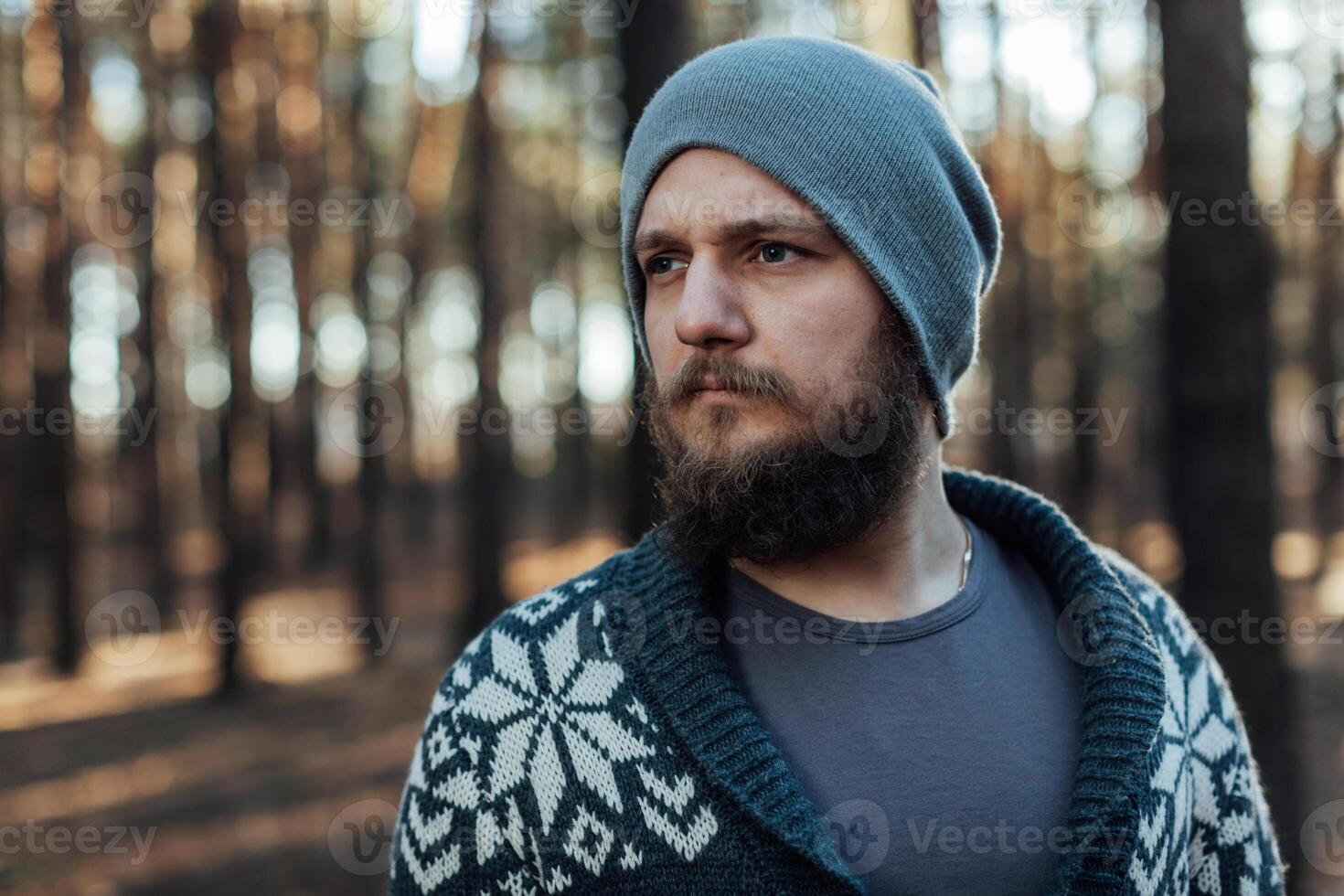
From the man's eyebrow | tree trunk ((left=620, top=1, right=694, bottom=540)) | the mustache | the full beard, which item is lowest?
the full beard

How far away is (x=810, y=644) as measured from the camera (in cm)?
211

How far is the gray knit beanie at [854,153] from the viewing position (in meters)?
2.08

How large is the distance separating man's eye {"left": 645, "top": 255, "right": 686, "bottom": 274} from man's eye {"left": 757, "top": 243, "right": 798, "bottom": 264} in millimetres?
180

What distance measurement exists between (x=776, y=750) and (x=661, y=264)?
105 cm

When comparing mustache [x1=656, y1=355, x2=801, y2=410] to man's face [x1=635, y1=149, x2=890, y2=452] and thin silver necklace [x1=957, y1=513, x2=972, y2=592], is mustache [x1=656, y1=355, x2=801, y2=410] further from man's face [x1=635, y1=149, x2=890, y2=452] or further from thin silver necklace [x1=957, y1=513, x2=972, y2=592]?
thin silver necklace [x1=957, y1=513, x2=972, y2=592]

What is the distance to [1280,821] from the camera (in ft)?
15.1

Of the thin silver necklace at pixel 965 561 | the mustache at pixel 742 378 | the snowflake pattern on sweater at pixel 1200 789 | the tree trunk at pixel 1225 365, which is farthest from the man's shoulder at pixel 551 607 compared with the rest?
the tree trunk at pixel 1225 365

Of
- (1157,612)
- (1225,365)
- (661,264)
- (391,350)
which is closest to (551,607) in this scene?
(661,264)

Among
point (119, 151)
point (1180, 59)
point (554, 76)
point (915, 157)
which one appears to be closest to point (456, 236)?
point (554, 76)

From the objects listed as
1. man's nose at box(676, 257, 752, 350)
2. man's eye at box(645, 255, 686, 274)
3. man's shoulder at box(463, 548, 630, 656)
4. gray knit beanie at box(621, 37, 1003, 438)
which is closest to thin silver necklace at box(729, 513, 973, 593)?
man's shoulder at box(463, 548, 630, 656)

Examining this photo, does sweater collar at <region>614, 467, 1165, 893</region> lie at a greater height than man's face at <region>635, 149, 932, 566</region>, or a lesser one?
lesser

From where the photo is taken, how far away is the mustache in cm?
204

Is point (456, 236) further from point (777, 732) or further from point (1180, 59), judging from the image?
point (777, 732)

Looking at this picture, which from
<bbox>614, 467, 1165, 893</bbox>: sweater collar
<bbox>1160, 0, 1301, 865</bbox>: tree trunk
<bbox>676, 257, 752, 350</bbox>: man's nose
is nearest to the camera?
<bbox>614, 467, 1165, 893</bbox>: sweater collar
